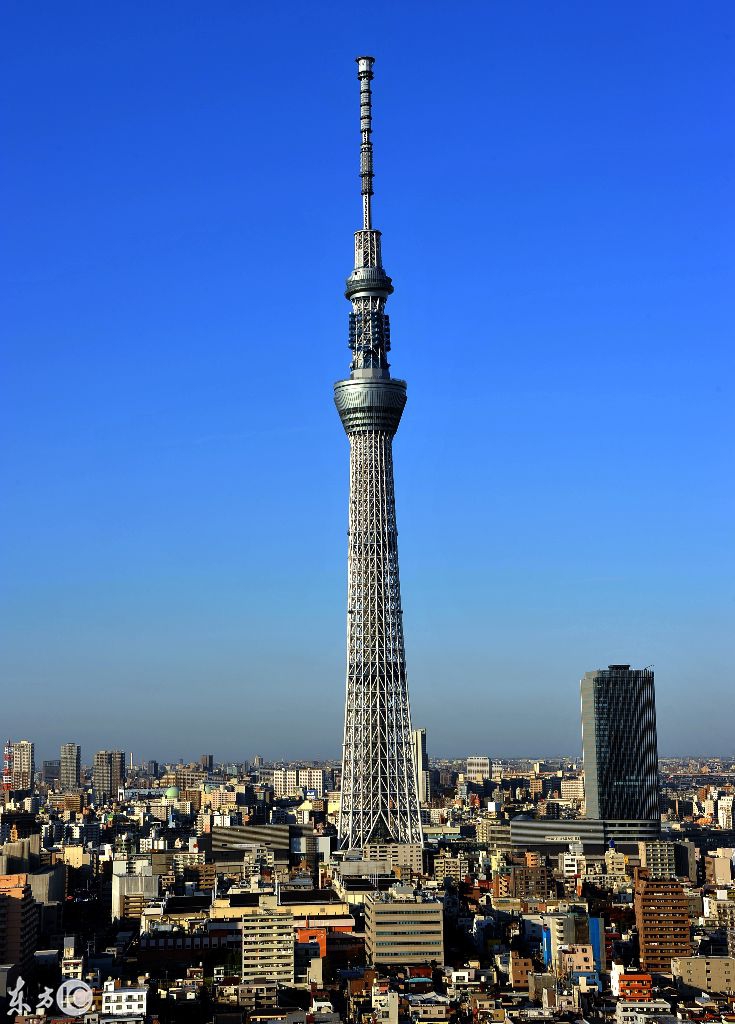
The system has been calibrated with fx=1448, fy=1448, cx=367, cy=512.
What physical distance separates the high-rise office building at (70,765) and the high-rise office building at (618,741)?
9191cm

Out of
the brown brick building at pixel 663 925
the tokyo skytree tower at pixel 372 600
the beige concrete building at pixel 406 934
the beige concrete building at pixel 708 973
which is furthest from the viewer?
the tokyo skytree tower at pixel 372 600

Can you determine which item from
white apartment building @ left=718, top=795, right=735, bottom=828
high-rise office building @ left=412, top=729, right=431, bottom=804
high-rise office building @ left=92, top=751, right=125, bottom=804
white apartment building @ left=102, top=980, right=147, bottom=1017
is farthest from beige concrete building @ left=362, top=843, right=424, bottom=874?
high-rise office building @ left=92, top=751, right=125, bottom=804

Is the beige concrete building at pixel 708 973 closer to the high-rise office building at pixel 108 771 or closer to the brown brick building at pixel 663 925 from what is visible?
the brown brick building at pixel 663 925

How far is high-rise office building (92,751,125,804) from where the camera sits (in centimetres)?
17225

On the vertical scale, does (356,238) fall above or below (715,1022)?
above

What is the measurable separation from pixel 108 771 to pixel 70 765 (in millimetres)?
5275

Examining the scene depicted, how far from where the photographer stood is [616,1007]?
42031mm

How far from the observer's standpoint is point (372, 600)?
72.6 metres

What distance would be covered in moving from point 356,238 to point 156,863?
35.0 meters

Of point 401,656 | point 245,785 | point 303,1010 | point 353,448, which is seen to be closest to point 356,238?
point 353,448

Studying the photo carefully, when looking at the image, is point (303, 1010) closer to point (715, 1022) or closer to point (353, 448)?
point (715, 1022)

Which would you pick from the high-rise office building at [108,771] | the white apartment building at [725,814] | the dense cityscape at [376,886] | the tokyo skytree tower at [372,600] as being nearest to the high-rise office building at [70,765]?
the high-rise office building at [108,771]

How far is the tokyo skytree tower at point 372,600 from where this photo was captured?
71750 mm

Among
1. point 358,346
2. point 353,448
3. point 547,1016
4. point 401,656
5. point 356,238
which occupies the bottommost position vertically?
point 547,1016
